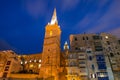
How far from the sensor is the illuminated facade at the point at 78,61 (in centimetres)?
5228

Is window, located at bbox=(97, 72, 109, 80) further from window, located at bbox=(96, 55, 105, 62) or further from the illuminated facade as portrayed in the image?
window, located at bbox=(96, 55, 105, 62)

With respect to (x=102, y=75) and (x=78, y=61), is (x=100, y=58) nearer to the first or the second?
(x=102, y=75)

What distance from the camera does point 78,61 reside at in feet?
180

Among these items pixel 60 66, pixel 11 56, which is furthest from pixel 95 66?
pixel 11 56

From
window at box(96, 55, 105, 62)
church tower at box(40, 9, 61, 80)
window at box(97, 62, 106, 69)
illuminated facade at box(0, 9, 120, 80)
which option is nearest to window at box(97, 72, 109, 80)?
illuminated facade at box(0, 9, 120, 80)

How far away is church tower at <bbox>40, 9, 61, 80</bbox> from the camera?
56.1 metres

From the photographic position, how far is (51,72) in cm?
5562

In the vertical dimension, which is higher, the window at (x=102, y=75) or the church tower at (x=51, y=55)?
the church tower at (x=51, y=55)

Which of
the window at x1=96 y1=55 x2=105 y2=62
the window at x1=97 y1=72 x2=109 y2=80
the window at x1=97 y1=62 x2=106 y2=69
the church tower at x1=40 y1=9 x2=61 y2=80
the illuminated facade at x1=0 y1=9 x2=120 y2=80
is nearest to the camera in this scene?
the window at x1=97 y1=72 x2=109 y2=80

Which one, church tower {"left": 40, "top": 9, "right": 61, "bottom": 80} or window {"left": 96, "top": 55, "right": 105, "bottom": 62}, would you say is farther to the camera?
church tower {"left": 40, "top": 9, "right": 61, "bottom": 80}

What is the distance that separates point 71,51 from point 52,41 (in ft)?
37.1

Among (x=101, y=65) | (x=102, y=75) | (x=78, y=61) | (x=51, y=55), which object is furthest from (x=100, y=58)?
(x=51, y=55)

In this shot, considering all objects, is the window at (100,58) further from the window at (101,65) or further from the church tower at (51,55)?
the church tower at (51,55)

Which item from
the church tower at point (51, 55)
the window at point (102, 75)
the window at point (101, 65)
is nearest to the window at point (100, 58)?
the window at point (101, 65)
